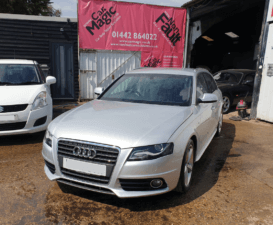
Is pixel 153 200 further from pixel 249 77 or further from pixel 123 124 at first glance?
pixel 249 77

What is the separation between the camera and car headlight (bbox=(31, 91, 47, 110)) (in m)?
4.67

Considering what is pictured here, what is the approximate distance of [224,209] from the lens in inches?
106

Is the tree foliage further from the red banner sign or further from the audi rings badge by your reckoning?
the audi rings badge

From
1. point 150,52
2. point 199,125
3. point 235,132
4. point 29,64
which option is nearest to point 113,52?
point 150,52

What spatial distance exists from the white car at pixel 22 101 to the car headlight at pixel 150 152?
2970 mm

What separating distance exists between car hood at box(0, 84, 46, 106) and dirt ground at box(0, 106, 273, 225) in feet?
3.23

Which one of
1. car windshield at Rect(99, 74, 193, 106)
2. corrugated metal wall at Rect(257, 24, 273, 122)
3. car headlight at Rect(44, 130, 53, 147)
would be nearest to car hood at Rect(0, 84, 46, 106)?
car windshield at Rect(99, 74, 193, 106)

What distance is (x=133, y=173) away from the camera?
2.34 metres

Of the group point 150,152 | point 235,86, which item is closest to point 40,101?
point 150,152

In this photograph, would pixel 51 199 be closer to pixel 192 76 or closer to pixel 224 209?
pixel 224 209

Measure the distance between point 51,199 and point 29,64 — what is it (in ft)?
13.3

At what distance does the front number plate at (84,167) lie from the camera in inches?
93.9

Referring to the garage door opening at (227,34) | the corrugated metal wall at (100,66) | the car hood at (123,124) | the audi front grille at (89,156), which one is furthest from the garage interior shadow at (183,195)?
the garage door opening at (227,34)

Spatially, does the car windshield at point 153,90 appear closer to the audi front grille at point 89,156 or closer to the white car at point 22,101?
the audi front grille at point 89,156
